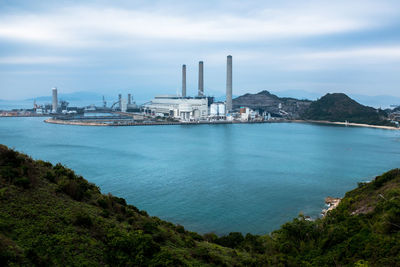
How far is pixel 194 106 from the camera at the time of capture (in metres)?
29.1

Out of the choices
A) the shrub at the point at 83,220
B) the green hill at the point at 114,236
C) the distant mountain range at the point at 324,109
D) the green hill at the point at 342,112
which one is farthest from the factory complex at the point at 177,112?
the shrub at the point at 83,220

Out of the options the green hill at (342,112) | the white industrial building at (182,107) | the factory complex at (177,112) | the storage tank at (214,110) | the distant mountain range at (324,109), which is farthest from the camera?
the storage tank at (214,110)

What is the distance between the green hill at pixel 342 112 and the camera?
28016mm

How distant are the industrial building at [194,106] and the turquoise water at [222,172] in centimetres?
1162

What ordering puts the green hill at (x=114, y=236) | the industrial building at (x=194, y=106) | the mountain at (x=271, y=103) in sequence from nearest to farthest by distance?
the green hill at (x=114, y=236), the industrial building at (x=194, y=106), the mountain at (x=271, y=103)

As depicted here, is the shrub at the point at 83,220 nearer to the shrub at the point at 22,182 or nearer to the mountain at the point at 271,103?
the shrub at the point at 22,182

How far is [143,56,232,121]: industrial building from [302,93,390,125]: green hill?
8.23m

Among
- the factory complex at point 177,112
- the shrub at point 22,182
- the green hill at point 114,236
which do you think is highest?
the factory complex at point 177,112

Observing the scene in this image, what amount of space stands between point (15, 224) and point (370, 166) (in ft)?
34.6

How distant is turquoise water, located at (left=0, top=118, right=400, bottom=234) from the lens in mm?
6180

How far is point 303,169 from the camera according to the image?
10062 millimetres

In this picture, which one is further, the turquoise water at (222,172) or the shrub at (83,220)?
the turquoise water at (222,172)

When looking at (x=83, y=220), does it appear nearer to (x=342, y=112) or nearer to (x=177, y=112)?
(x=177, y=112)

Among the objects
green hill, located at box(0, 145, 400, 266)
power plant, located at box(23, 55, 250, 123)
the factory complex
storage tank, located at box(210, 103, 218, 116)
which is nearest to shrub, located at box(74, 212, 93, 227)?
green hill, located at box(0, 145, 400, 266)
